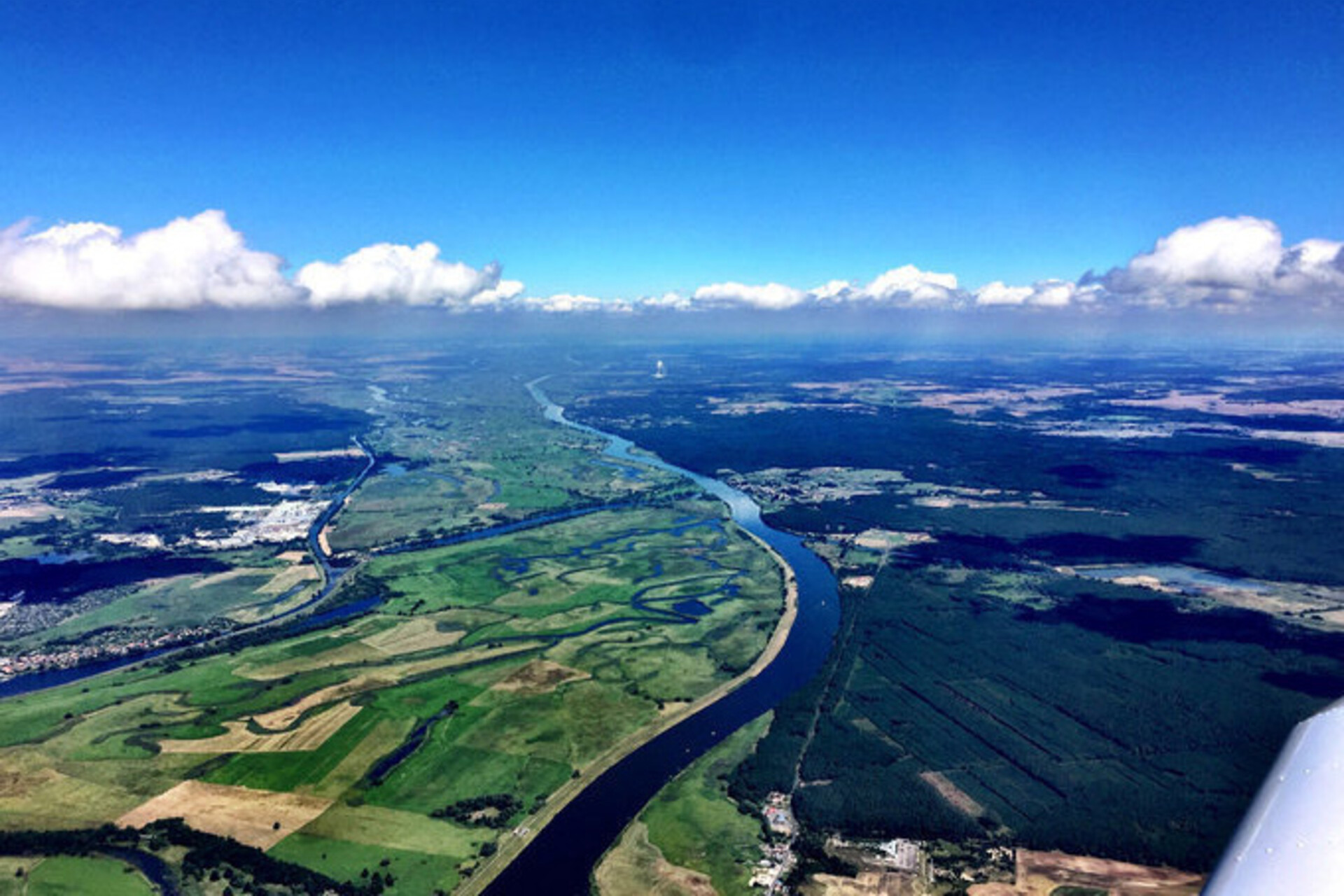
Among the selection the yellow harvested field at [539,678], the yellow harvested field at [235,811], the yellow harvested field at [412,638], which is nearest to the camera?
the yellow harvested field at [235,811]

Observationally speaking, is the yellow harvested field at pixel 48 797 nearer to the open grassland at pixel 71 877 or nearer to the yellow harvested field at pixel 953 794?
the open grassland at pixel 71 877

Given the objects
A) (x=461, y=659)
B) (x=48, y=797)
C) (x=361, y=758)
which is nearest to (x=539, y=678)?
(x=461, y=659)

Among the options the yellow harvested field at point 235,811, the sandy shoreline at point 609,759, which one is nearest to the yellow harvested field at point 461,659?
the yellow harvested field at point 235,811

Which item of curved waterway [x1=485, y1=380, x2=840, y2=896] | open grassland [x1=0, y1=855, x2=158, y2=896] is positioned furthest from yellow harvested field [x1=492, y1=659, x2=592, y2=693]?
open grassland [x1=0, y1=855, x2=158, y2=896]

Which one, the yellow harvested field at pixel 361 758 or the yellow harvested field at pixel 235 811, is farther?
the yellow harvested field at pixel 361 758

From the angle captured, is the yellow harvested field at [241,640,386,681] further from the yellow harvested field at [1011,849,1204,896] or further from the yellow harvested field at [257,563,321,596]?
the yellow harvested field at [1011,849,1204,896]

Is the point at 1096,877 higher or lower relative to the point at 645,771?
higher

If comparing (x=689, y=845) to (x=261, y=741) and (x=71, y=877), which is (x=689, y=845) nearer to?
(x=261, y=741)
